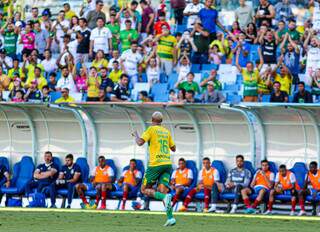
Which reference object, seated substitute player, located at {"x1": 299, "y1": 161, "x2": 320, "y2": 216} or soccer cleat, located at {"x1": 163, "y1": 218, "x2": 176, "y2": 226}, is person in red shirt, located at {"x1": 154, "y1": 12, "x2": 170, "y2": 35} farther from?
soccer cleat, located at {"x1": 163, "y1": 218, "x2": 176, "y2": 226}

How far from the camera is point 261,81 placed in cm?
2570

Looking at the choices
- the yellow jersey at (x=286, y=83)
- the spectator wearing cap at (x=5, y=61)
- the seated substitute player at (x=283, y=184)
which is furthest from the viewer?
the spectator wearing cap at (x=5, y=61)

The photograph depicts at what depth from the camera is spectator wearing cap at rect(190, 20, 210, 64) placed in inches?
1090

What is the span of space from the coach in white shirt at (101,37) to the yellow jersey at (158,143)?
36.8ft

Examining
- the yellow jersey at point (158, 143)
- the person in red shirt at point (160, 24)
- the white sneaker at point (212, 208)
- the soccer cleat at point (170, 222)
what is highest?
the person in red shirt at point (160, 24)

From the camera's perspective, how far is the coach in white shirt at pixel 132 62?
27844mm

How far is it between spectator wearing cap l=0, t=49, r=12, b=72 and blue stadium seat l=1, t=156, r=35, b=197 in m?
4.22

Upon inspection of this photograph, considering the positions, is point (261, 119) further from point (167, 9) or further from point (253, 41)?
point (167, 9)

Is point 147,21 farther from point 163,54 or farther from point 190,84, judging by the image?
point 190,84

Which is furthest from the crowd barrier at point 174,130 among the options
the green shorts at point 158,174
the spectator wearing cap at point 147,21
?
the green shorts at point 158,174

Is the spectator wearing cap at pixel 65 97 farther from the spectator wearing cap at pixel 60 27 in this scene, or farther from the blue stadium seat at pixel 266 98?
the blue stadium seat at pixel 266 98

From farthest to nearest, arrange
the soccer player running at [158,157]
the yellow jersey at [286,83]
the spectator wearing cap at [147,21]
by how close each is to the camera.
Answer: the spectator wearing cap at [147,21], the yellow jersey at [286,83], the soccer player running at [158,157]

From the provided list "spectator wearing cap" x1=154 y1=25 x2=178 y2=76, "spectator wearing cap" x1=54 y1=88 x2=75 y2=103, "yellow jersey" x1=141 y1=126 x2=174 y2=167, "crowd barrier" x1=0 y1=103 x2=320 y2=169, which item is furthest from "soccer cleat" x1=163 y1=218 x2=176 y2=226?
"spectator wearing cap" x1=154 y1=25 x2=178 y2=76

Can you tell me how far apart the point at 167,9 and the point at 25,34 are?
154 inches
